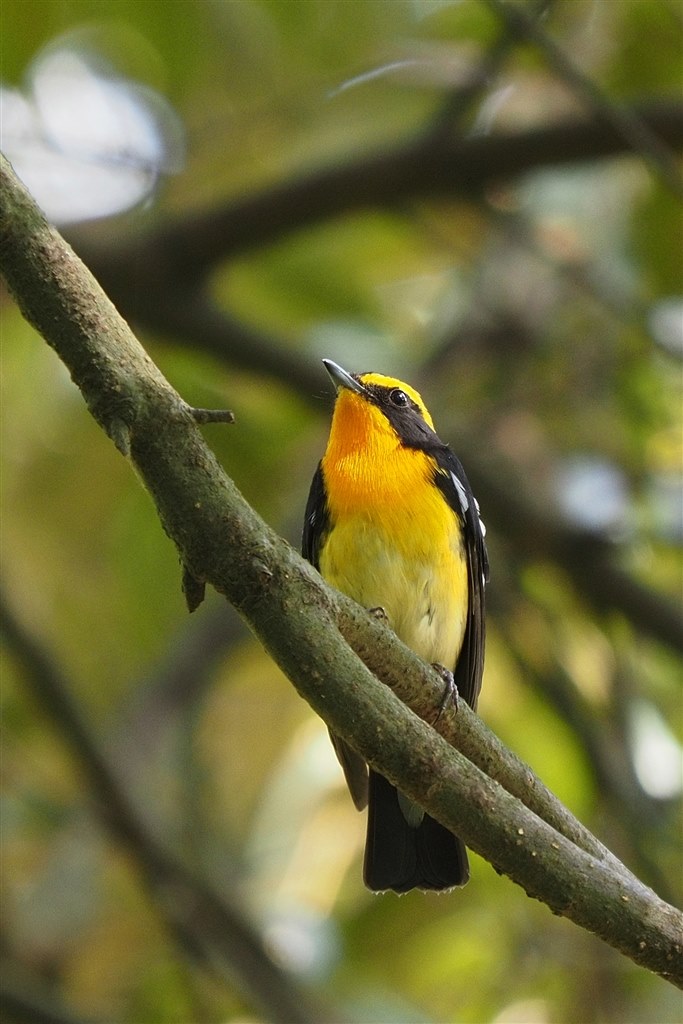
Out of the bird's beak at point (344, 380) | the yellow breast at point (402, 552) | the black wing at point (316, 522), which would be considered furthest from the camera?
the bird's beak at point (344, 380)

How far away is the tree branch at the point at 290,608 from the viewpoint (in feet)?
7.78

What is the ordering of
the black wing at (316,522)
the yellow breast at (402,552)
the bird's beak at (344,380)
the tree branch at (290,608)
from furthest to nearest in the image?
the bird's beak at (344,380), the black wing at (316,522), the yellow breast at (402,552), the tree branch at (290,608)

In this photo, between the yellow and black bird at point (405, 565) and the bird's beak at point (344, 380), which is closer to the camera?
the yellow and black bird at point (405, 565)

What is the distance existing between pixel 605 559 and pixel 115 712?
2520mm

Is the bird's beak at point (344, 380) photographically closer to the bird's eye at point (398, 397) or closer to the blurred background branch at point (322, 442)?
the bird's eye at point (398, 397)

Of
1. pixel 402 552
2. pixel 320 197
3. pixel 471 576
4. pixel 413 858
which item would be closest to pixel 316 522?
pixel 402 552

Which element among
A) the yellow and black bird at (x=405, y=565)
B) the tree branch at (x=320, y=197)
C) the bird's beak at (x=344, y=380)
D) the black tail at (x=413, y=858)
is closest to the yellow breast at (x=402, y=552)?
the yellow and black bird at (x=405, y=565)

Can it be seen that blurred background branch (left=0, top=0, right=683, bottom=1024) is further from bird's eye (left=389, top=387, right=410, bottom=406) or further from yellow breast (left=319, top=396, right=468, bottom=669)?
yellow breast (left=319, top=396, right=468, bottom=669)

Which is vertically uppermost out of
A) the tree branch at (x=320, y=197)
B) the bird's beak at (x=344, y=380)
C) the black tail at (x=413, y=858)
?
the tree branch at (x=320, y=197)

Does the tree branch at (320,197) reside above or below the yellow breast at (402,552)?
above

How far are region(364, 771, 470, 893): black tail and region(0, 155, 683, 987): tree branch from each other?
1642 mm

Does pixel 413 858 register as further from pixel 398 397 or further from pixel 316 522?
pixel 398 397

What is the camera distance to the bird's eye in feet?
17.0

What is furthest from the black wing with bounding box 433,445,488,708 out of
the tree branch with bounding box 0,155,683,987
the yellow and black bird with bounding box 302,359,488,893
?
the tree branch with bounding box 0,155,683,987
